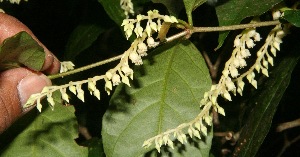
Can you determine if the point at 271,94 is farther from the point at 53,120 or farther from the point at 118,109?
the point at 53,120

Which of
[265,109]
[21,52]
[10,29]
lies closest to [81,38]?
[10,29]

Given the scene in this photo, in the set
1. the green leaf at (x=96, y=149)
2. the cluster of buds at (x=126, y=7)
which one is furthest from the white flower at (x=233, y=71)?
the green leaf at (x=96, y=149)

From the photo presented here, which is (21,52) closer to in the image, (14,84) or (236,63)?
(14,84)

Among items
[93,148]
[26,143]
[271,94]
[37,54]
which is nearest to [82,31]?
[93,148]

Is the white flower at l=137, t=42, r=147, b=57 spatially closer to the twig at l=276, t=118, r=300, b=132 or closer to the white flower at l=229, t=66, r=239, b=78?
the white flower at l=229, t=66, r=239, b=78

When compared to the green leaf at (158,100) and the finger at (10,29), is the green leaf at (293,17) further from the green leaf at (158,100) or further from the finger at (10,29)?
the finger at (10,29)
